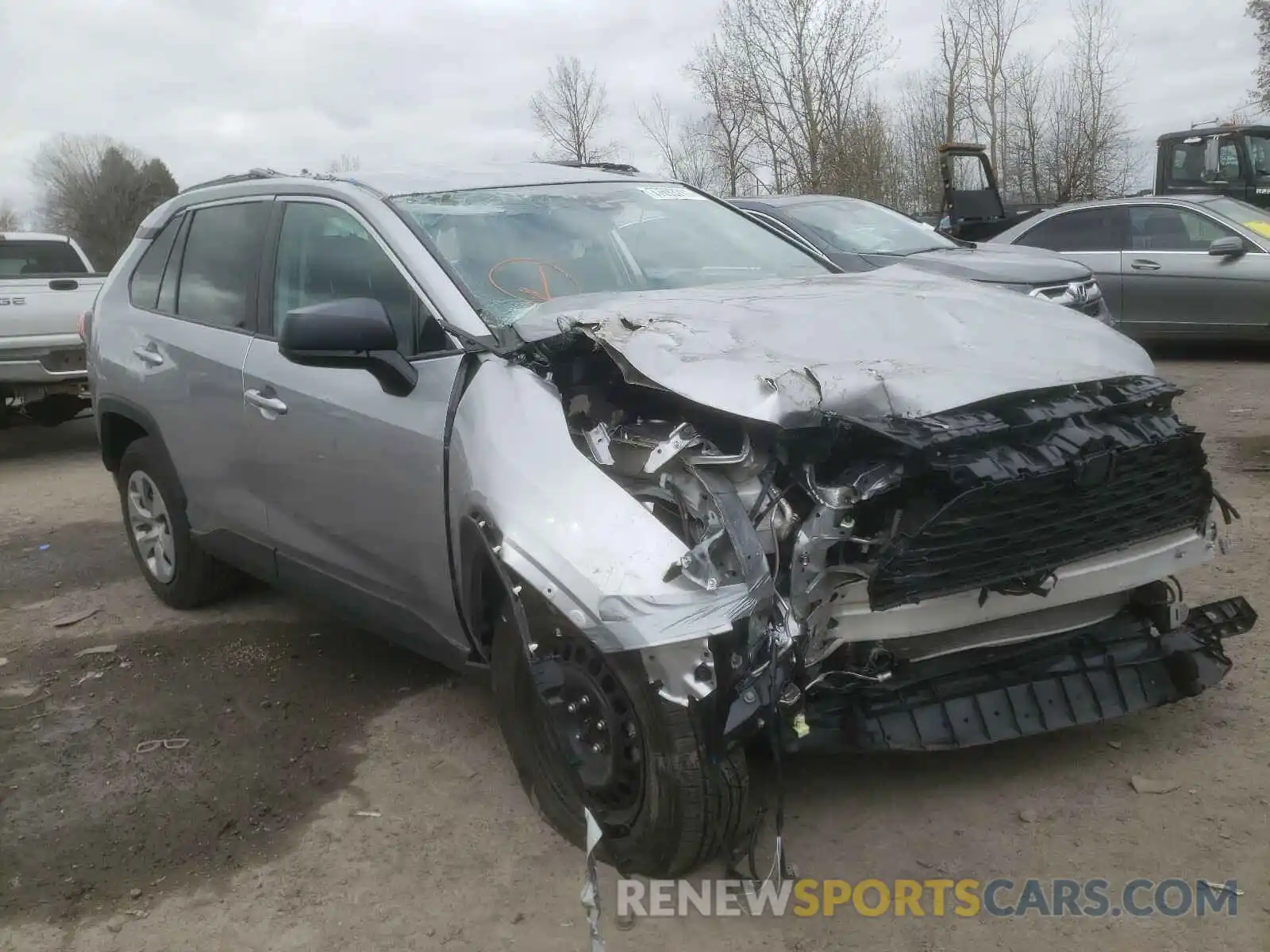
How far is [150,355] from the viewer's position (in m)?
4.61

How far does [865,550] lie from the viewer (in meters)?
2.56

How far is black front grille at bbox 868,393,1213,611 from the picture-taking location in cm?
250

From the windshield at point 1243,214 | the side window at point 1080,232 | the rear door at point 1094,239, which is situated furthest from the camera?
the side window at point 1080,232

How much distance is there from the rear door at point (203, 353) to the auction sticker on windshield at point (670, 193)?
1439 millimetres

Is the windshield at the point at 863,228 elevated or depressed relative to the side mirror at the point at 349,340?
depressed

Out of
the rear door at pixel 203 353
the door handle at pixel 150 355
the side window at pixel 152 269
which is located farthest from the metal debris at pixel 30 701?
the side window at pixel 152 269

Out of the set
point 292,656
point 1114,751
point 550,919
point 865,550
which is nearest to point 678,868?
point 550,919

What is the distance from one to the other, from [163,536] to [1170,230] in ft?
29.9

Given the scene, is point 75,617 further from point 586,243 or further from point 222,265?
point 586,243

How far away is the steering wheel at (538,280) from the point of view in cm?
343

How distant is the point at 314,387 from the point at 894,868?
7.35 feet

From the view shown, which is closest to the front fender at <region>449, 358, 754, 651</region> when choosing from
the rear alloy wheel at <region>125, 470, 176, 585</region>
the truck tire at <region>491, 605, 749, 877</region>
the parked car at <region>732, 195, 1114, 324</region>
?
the truck tire at <region>491, 605, 749, 877</region>

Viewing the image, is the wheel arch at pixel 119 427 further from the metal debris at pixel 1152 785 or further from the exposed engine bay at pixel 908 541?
the metal debris at pixel 1152 785

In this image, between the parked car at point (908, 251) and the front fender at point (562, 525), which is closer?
the front fender at point (562, 525)
